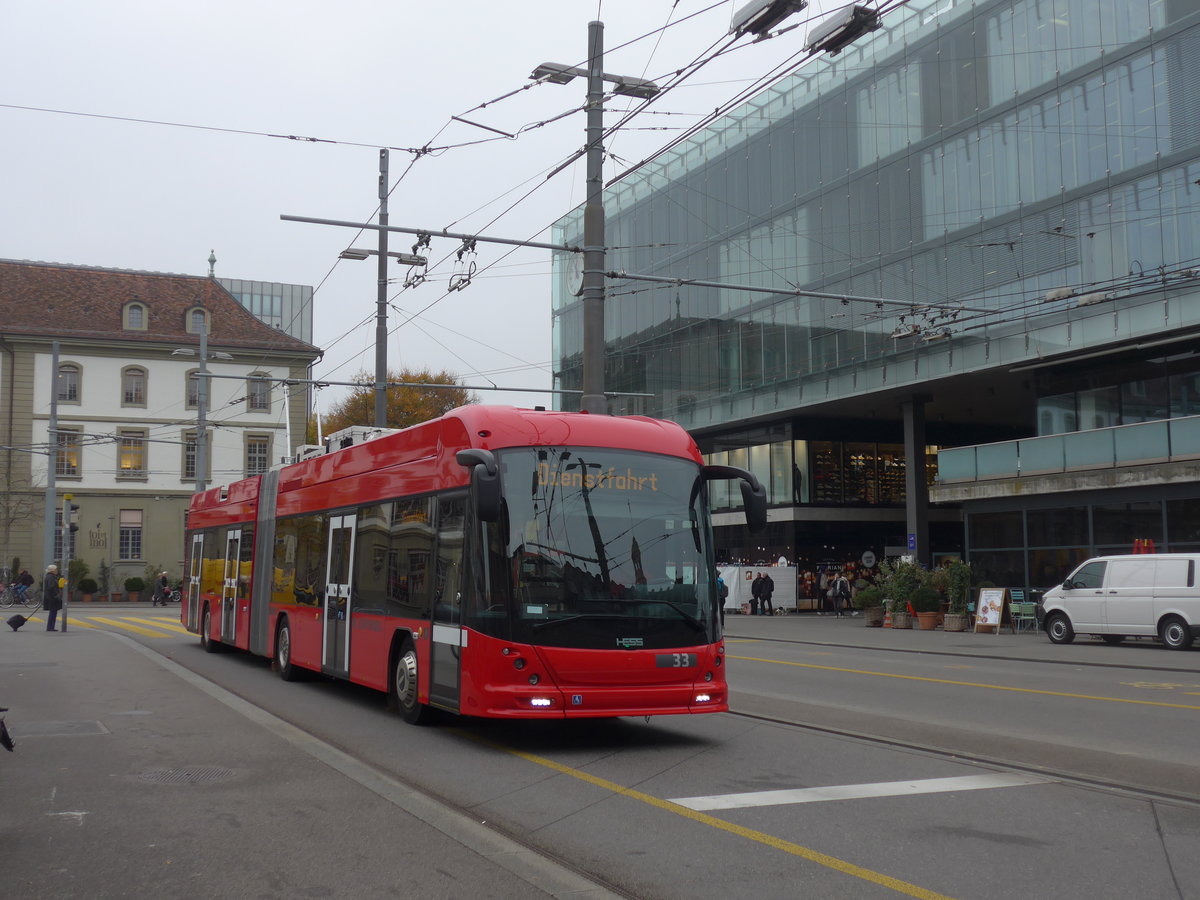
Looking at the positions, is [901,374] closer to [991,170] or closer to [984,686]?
[991,170]

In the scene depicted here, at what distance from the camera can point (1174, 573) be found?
24609 millimetres

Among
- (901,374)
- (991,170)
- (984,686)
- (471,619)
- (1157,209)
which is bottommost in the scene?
(984,686)

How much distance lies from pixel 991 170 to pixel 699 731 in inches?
1117

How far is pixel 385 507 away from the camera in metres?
13.5

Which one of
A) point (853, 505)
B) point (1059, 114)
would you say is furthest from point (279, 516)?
point (853, 505)

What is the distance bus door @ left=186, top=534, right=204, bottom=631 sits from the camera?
2382 centimetres

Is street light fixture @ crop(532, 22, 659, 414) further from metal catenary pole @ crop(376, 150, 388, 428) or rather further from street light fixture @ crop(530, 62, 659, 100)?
metal catenary pole @ crop(376, 150, 388, 428)

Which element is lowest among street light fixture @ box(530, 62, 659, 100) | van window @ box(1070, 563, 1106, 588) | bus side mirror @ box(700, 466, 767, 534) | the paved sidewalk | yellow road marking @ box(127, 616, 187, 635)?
the paved sidewalk

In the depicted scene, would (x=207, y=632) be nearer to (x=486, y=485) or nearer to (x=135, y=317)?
(x=486, y=485)

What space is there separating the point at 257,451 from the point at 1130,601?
4922 centimetres

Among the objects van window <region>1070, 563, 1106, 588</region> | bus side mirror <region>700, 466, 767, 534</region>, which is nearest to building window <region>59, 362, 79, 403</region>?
van window <region>1070, 563, 1106, 588</region>

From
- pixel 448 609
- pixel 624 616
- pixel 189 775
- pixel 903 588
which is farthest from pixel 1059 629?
pixel 189 775

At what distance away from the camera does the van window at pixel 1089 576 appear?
2641 cm

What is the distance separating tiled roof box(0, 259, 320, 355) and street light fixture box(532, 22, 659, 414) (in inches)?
1903
